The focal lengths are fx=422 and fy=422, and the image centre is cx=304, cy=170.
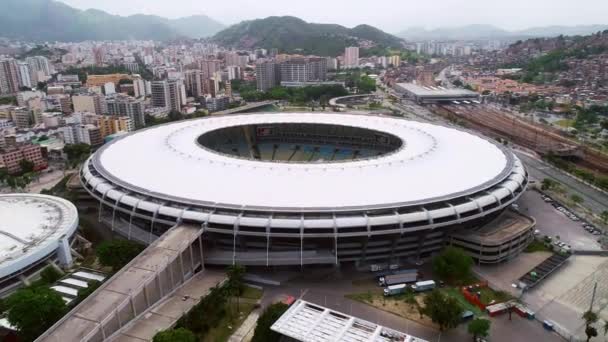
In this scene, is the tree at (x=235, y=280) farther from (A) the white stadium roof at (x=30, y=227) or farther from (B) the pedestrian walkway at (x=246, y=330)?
(A) the white stadium roof at (x=30, y=227)

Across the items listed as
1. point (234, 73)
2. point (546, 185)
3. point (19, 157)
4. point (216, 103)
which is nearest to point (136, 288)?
point (546, 185)

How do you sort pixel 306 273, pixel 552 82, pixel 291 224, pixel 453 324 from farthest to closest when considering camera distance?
pixel 552 82, pixel 306 273, pixel 291 224, pixel 453 324

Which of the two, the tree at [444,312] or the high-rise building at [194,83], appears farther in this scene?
the high-rise building at [194,83]

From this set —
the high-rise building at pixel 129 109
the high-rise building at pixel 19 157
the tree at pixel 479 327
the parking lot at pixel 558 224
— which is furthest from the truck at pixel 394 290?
the high-rise building at pixel 129 109

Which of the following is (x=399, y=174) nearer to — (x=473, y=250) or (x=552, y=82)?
(x=473, y=250)

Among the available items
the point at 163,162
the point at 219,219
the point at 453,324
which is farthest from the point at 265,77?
the point at 453,324

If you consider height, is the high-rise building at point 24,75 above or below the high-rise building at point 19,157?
above
